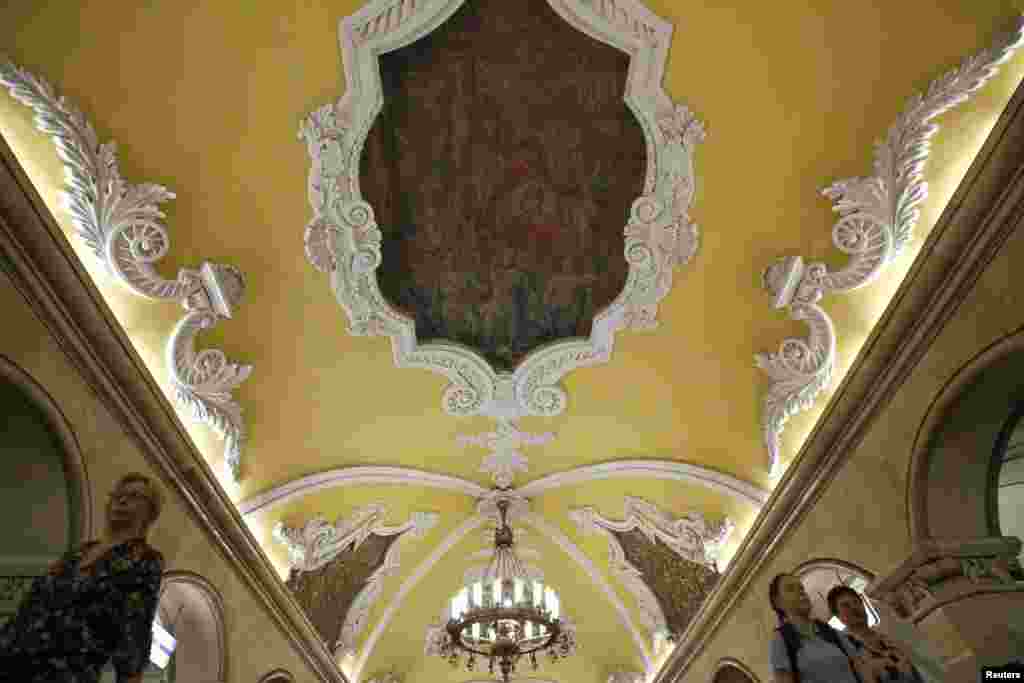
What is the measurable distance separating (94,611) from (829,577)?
6.09 metres

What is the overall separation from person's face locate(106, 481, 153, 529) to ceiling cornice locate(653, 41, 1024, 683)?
4720 mm

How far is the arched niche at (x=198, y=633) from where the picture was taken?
656 cm

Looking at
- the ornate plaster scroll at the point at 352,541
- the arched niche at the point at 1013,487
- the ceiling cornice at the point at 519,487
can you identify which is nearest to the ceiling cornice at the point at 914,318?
the ceiling cornice at the point at 519,487

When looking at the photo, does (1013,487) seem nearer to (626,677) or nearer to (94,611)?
(626,677)

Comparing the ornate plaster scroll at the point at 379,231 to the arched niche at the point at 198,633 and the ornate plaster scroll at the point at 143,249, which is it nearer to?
the ornate plaster scroll at the point at 143,249

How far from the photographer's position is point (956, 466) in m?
5.06

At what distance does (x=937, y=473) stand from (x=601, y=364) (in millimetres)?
3383

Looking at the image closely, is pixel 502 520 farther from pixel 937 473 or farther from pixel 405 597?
pixel 937 473

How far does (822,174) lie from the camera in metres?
5.65

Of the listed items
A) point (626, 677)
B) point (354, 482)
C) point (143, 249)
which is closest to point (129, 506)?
point (143, 249)

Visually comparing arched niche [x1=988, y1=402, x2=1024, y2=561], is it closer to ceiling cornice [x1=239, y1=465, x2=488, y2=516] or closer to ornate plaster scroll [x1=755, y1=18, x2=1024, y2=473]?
ornate plaster scroll [x1=755, y1=18, x2=1024, y2=473]

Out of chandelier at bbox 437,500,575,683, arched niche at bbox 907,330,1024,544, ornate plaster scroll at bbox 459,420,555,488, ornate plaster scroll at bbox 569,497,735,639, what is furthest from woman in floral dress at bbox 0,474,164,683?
ornate plaster scroll at bbox 569,497,735,639

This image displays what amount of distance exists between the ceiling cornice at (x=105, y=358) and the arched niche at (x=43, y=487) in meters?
0.44

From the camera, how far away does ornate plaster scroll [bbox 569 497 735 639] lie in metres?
8.48
